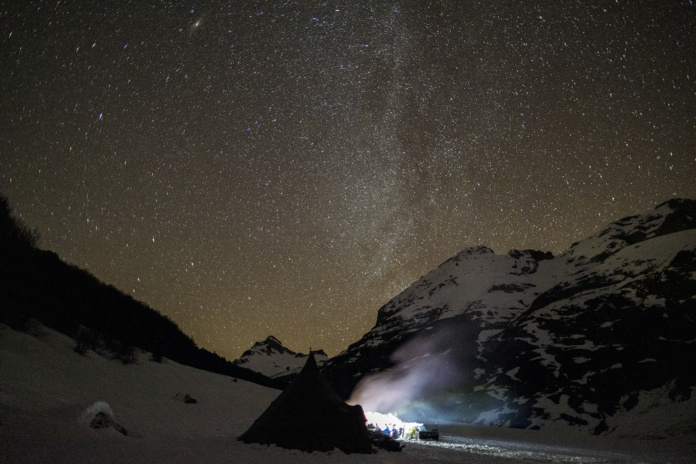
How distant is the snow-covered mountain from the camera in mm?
70875

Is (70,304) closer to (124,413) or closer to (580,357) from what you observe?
(124,413)

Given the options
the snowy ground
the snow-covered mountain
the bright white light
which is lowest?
the snowy ground

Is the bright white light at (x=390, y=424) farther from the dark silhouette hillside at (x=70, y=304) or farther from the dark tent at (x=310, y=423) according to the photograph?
the dark silhouette hillside at (x=70, y=304)

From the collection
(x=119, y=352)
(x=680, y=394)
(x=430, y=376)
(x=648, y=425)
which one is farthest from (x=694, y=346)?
(x=119, y=352)

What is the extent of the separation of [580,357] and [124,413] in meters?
102

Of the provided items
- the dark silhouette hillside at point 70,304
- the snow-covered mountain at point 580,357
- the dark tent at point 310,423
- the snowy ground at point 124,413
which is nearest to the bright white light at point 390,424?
the snowy ground at point 124,413

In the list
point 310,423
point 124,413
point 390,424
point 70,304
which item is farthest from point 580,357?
point 124,413

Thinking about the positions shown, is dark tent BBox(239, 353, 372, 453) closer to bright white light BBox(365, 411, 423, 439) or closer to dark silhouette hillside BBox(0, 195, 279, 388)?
dark silhouette hillside BBox(0, 195, 279, 388)

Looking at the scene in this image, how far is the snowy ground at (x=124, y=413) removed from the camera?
10.4 meters

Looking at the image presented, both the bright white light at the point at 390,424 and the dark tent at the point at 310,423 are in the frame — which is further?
the bright white light at the point at 390,424

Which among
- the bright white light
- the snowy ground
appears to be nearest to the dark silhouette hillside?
the snowy ground

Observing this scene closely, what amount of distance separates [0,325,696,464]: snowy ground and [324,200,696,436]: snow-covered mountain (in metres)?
56.4

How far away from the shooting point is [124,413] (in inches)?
738

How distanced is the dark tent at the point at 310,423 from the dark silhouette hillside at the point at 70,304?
51.2ft
